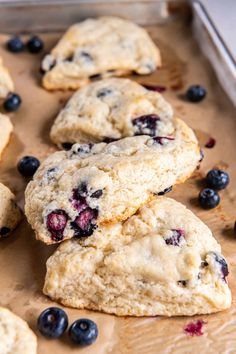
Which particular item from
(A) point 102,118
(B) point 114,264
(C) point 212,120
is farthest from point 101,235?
(C) point 212,120

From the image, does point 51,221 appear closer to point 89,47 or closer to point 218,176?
point 218,176

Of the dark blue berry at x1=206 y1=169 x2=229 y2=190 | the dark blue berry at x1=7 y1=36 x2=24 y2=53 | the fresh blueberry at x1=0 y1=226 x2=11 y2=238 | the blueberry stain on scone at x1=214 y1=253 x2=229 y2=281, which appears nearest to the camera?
the blueberry stain on scone at x1=214 y1=253 x2=229 y2=281

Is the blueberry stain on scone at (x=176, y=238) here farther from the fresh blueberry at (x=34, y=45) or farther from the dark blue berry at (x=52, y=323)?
the fresh blueberry at (x=34, y=45)

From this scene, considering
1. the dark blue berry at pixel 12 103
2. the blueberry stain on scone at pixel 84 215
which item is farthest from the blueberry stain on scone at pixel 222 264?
the dark blue berry at pixel 12 103

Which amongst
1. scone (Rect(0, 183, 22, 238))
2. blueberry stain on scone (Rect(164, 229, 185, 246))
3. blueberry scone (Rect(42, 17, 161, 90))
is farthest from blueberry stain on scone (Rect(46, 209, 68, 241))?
blueberry scone (Rect(42, 17, 161, 90))

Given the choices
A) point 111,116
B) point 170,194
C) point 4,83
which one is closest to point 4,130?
point 4,83

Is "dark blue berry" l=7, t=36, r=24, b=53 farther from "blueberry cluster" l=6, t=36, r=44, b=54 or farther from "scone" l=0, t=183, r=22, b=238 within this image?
"scone" l=0, t=183, r=22, b=238
